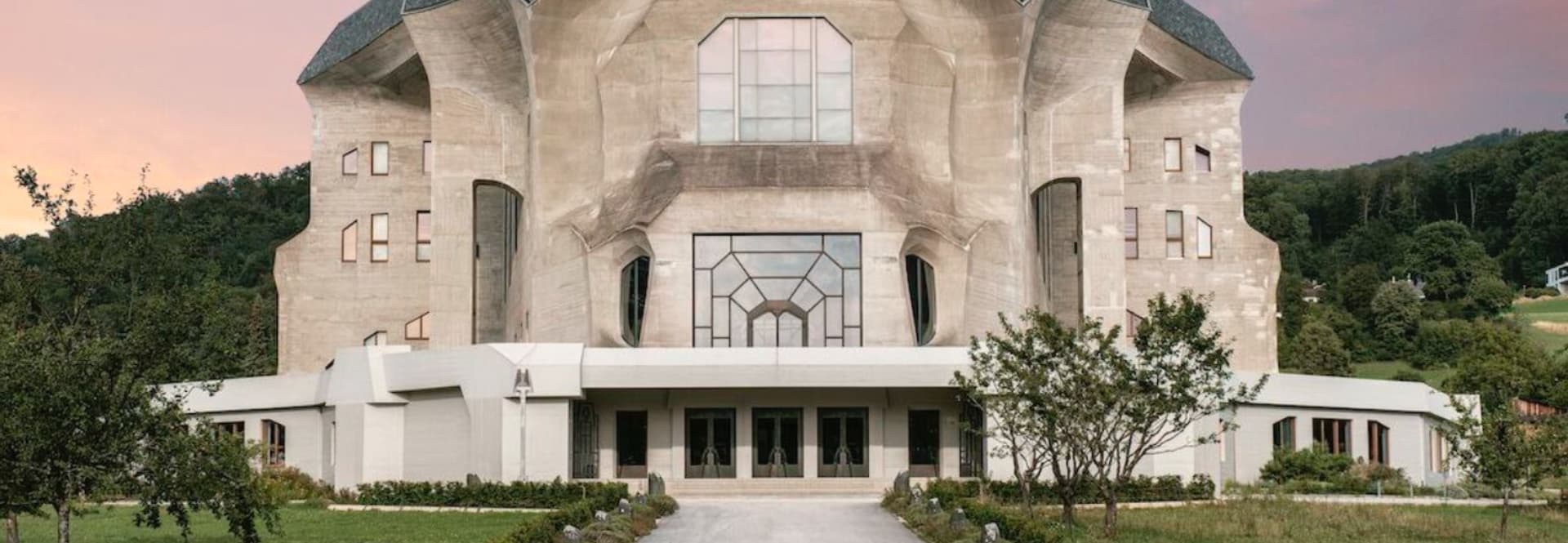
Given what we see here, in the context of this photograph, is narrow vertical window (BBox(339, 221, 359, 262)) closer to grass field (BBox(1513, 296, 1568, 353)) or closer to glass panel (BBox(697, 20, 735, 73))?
glass panel (BBox(697, 20, 735, 73))

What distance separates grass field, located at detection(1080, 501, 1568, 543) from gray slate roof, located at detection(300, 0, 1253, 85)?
2436 centimetres

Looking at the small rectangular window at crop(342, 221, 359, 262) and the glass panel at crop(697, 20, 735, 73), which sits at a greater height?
the glass panel at crop(697, 20, 735, 73)

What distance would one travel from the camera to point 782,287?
51.1 meters

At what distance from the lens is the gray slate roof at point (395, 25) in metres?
60.6

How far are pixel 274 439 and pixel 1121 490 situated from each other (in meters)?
27.9

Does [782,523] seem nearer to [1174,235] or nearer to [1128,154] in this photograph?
[1174,235]

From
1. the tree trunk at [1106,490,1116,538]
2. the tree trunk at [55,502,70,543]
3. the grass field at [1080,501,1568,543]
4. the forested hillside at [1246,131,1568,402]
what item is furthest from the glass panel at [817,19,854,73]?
the forested hillside at [1246,131,1568,402]

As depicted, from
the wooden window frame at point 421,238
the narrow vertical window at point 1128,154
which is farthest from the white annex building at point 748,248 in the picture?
the wooden window frame at point 421,238

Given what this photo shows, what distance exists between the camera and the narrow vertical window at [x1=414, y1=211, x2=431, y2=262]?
64562 mm

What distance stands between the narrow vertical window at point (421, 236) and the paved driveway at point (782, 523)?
25685 mm

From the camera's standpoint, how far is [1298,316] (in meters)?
102

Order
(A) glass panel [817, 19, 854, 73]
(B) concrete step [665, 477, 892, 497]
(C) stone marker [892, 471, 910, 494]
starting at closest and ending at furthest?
(C) stone marker [892, 471, 910, 494], (B) concrete step [665, 477, 892, 497], (A) glass panel [817, 19, 854, 73]

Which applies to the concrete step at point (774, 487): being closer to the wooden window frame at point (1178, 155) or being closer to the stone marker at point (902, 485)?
the stone marker at point (902, 485)

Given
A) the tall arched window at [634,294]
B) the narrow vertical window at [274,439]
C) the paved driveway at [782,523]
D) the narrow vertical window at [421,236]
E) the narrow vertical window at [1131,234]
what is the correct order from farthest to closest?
1. the narrow vertical window at [421,236]
2. the narrow vertical window at [1131,234]
3. the narrow vertical window at [274,439]
4. the tall arched window at [634,294]
5. the paved driveway at [782,523]
